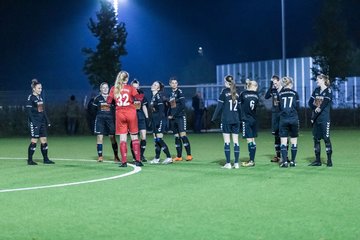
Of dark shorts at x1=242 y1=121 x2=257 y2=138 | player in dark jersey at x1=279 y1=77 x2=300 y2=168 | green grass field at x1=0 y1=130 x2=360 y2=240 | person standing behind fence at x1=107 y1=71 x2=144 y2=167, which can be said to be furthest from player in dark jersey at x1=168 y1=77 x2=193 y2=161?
player in dark jersey at x1=279 y1=77 x2=300 y2=168

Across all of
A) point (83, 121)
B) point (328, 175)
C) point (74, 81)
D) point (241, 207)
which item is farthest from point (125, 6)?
Answer: point (241, 207)

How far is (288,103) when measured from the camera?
16312mm

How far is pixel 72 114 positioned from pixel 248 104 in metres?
21.0

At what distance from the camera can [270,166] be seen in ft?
54.7

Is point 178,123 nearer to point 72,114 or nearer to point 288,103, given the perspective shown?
point 288,103

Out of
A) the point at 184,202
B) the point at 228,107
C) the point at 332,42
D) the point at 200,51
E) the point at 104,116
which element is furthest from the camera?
the point at 200,51

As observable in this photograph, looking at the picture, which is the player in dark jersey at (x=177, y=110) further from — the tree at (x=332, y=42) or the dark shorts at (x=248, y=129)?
the tree at (x=332, y=42)

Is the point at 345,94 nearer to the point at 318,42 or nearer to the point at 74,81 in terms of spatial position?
the point at 318,42

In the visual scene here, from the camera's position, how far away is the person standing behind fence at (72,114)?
36.1m

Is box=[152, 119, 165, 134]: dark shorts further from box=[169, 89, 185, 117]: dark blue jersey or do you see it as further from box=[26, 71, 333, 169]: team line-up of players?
box=[169, 89, 185, 117]: dark blue jersey

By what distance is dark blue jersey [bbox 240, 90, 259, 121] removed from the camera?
1655cm

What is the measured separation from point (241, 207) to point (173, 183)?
330 cm

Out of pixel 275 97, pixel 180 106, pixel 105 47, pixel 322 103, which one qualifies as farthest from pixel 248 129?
pixel 105 47

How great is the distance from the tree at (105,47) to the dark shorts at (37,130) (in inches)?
1094
